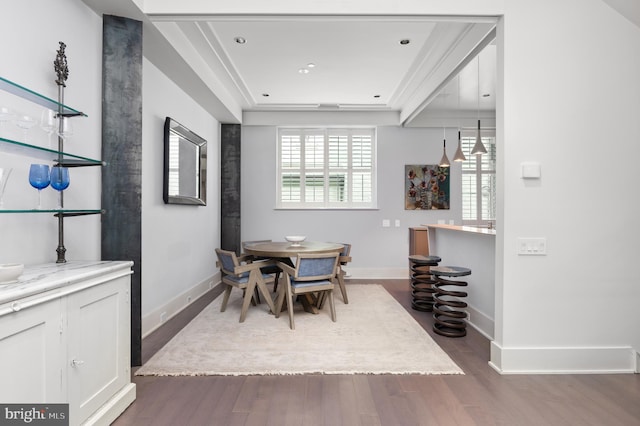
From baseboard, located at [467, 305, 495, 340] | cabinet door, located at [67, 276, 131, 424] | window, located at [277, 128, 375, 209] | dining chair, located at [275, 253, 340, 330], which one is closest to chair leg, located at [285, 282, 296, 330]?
dining chair, located at [275, 253, 340, 330]

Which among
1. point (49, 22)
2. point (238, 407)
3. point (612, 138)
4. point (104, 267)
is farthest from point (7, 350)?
point (612, 138)

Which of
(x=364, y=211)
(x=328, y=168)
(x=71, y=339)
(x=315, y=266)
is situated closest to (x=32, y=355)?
(x=71, y=339)

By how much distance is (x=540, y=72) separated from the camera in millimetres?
2578

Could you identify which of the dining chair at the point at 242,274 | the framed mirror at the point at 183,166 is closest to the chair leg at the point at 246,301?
the dining chair at the point at 242,274

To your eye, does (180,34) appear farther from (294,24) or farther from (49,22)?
(49,22)

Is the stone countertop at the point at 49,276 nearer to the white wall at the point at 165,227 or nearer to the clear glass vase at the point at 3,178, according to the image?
the clear glass vase at the point at 3,178

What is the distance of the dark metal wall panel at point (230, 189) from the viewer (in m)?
5.91

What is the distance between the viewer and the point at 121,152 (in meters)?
2.53

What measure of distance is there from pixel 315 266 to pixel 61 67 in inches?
98.9

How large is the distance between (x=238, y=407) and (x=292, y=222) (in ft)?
14.0

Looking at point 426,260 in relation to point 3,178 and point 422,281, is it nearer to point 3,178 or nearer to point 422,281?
point 422,281

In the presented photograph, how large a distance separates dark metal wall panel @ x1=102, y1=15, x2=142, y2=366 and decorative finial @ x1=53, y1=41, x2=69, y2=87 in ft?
1.39

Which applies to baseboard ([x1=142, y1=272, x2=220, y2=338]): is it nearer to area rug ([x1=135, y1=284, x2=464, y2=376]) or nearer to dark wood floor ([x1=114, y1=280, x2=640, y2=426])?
area rug ([x1=135, y1=284, x2=464, y2=376])

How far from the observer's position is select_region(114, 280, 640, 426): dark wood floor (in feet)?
6.42
